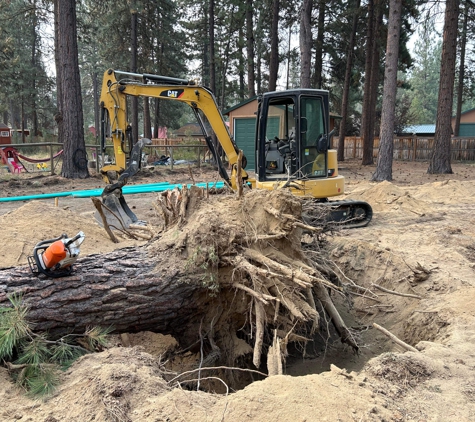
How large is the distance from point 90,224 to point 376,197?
22.7 ft

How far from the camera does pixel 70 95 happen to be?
13805 mm

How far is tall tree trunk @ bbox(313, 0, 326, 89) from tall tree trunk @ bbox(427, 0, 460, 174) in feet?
24.7

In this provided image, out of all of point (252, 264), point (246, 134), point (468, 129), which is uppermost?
point (468, 129)

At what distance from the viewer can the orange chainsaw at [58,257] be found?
3.00 m

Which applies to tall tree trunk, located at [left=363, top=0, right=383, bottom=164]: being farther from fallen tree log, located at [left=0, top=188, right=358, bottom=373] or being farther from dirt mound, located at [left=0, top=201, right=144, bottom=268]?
fallen tree log, located at [left=0, top=188, right=358, bottom=373]

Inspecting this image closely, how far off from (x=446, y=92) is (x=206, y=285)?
1484 centimetres

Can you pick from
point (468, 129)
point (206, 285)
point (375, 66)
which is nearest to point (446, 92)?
point (375, 66)

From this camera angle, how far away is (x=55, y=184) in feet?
43.6

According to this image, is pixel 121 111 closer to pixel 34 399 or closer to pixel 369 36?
pixel 34 399

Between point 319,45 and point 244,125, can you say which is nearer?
point 244,125

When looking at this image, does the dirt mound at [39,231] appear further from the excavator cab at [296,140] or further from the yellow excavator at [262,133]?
the excavator cab at [296,140]

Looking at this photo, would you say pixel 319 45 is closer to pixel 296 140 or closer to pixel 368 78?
pixel 368 78

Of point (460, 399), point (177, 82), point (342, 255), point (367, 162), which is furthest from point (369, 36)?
point (460, 399)

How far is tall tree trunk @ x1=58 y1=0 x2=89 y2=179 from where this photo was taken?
43.9 feet
